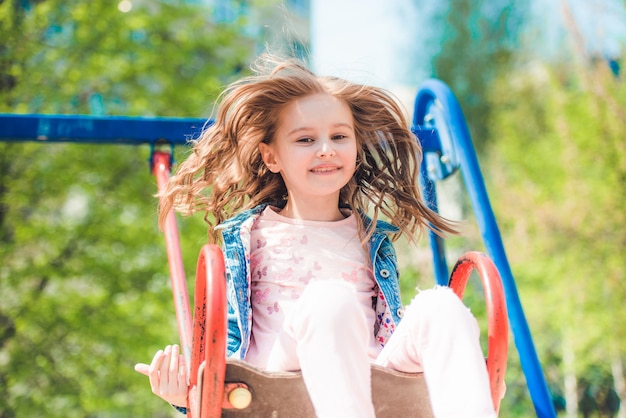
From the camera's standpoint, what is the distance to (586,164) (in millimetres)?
12422

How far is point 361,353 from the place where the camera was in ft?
4.47

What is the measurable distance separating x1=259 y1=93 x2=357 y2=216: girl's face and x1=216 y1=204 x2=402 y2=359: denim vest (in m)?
0.18

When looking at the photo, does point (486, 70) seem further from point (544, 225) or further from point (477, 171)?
point (477, 171)

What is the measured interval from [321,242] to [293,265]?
11 cm

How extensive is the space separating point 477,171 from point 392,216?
0.36 m

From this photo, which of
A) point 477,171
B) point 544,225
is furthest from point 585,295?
point 477,171

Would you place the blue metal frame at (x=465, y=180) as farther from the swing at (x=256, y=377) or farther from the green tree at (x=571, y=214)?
the green tree at (x=571, y=214)

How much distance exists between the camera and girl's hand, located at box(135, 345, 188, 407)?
5.24 feet

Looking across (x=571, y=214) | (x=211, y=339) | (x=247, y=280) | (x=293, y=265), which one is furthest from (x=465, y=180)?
(x=571, y=214)

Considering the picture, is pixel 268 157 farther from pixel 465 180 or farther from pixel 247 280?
pixel 465 180

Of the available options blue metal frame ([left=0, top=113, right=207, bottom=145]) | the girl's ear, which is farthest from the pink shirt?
blue metal frame ([left=0, top=113, right=207, bottom=145])

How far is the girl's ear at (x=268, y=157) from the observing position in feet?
6.87

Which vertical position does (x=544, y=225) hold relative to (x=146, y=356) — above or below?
above

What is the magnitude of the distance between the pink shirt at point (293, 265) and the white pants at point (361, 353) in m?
0.38
